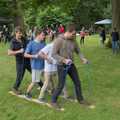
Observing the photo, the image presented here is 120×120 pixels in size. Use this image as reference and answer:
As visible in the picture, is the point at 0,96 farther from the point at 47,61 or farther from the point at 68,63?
the point at 68,63

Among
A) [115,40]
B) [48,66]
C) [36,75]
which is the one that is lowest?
[115,40]

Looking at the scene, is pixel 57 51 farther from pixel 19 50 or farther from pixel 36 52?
pixel 19 50

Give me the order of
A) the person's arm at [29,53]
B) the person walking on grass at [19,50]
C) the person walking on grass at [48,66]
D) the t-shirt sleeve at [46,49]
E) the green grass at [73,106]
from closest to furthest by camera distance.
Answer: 1. the green grass at [73,106]
2. the person walking on grass at [48,66]
3. the t-shirt sleeve at [46,49]
4. the person's arm at [29,53]
5. the person walking on grass at [19,50]

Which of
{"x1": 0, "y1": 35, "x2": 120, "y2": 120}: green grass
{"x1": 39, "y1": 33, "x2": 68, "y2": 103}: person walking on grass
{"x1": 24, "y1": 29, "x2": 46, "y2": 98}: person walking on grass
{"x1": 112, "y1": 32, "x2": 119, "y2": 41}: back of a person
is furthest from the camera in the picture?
{"x1": 112, "y1": 32, "x2": 119, "y2": 41}: back of a person

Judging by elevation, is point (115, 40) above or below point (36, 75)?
below

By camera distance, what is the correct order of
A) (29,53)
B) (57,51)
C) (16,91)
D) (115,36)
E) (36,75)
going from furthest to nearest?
1. (115,36)
2. (16,91)
3. (36,75)
4. (29,53)
5. (57,51)

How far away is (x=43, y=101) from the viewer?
33.3 feet

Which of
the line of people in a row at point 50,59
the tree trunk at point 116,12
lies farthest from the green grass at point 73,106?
the tree trunk at point 116,12

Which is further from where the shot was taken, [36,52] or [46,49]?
[36,52]

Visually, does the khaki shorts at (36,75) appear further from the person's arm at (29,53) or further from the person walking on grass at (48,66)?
the person's arm at (29,53)

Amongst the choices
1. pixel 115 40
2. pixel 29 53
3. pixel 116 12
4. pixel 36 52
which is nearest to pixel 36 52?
pixel 36 52

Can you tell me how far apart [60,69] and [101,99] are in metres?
1.68

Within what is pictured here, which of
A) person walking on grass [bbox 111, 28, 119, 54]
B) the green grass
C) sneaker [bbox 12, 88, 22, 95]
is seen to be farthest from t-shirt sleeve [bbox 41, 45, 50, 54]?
person walking on grass [bbox 111, 28, 119, 54]

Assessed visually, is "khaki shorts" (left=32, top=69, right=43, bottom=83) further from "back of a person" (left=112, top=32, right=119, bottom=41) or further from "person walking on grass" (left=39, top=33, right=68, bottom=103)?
"back of a person" (left=112, top=32, right=119, bottom=41)
